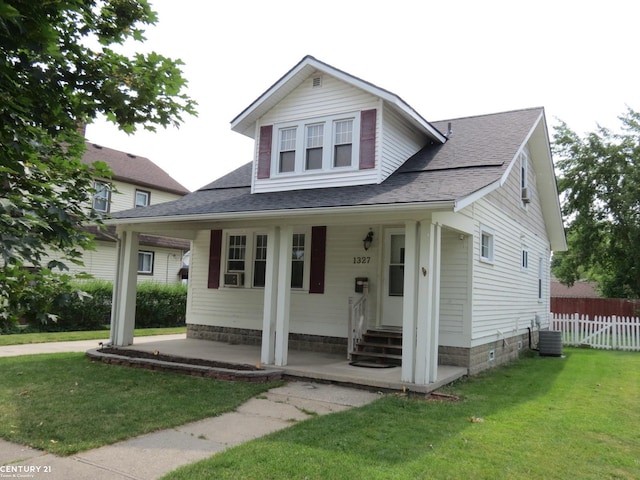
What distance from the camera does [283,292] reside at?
346 inches

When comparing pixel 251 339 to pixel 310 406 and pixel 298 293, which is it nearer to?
pixel 298 293

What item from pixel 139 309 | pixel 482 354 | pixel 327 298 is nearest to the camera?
pixel 482 354

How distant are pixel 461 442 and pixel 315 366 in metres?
3.94

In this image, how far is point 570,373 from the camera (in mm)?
10375

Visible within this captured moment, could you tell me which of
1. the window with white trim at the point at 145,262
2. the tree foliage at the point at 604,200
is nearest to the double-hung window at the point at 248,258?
the window with white trim at the point at 145,262

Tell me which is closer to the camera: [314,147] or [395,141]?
Answer: [395,141]

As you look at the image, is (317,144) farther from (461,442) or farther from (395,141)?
(461,442)

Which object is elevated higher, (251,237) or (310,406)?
(251,237)

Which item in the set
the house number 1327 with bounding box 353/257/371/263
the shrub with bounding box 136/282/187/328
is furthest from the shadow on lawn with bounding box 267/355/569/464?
the shrub with bounding box 136/282/187/328

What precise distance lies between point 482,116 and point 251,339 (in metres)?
8.37

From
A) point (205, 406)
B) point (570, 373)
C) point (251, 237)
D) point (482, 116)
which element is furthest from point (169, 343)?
point (482, 116)

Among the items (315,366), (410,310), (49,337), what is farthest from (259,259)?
(49,337)

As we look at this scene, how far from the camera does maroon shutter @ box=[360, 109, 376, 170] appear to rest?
9945mm

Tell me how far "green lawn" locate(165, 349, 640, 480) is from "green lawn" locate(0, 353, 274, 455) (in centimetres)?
138
